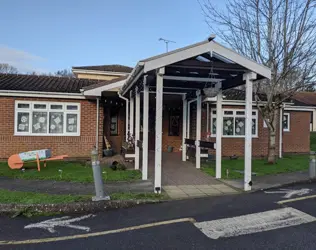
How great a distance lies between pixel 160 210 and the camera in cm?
566

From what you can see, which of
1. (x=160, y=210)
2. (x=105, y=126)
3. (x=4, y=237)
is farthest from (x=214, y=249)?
(x=105, y=126)

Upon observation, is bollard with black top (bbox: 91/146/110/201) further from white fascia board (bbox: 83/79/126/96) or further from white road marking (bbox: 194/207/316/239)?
white fascia board (bbox: 83/79/126/96)

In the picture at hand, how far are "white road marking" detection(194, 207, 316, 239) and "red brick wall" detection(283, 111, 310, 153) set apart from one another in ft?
35.1

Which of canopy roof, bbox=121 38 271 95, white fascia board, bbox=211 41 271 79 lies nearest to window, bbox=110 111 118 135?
canopy roof, bbox=121 38 271 95

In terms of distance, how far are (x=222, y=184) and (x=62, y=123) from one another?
24.3 feet

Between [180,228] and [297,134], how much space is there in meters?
13.1

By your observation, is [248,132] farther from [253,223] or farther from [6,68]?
[6,68]

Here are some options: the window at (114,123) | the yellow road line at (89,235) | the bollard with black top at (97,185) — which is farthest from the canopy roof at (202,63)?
the window at (114,123)

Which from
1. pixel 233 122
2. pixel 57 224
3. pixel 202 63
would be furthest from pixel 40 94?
pixel 233 122

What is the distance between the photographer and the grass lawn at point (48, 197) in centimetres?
584

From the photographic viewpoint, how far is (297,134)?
15500mm

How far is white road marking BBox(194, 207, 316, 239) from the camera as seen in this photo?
4527mm

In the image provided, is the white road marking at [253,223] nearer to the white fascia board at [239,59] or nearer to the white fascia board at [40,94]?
the white fascia board at [239,59]

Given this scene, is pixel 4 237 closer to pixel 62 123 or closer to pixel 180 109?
pixel 62 123
